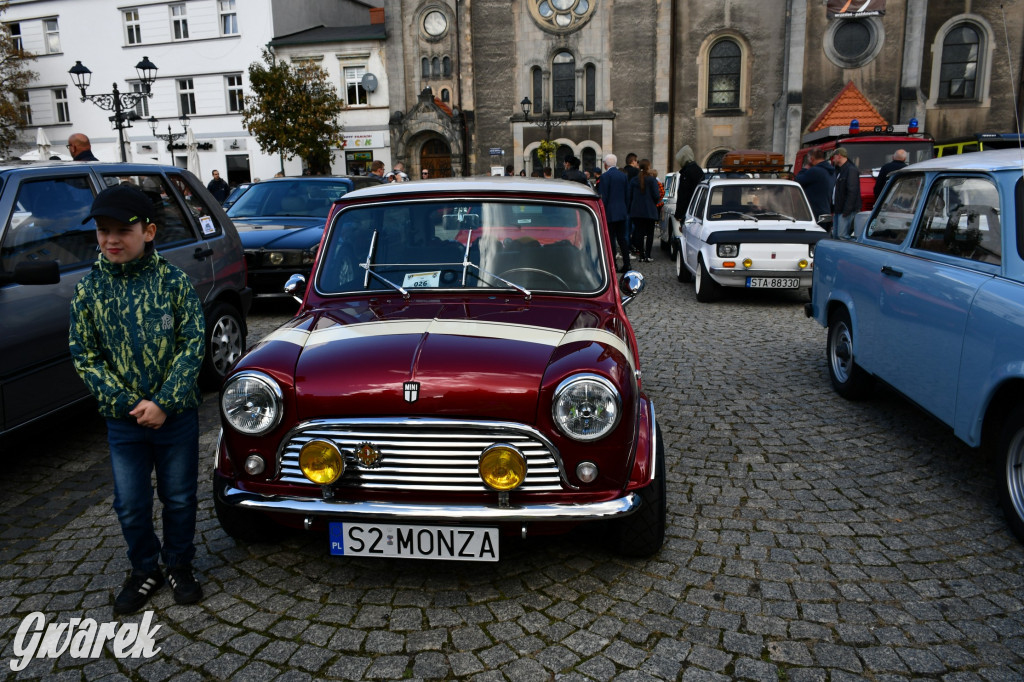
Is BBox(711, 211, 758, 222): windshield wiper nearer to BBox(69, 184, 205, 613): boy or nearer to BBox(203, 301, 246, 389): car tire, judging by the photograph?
BBox(203, 301, 246, 389): car tire

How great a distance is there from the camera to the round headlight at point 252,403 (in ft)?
9.59

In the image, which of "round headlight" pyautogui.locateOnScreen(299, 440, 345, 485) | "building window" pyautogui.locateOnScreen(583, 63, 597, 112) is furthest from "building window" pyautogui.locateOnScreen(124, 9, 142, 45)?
"round headlight" pyautogui.locateOnScreen(299, 440, 345, 485)

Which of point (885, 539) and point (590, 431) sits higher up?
point (590, 431)

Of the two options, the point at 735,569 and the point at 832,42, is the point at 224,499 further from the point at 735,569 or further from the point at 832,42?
the point at 832,42

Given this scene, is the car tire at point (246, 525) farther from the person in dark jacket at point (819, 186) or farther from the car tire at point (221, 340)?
the person in dark jacket at point (819, 186)

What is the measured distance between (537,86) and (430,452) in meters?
35.6

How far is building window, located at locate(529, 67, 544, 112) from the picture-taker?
35.8m

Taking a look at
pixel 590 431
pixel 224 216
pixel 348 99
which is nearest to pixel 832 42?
pixel 348 99

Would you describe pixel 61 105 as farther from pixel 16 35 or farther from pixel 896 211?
pixel 896 211

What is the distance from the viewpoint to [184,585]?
3105 millimetres

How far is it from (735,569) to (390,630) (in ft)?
5.13

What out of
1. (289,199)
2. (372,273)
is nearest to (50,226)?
(372,273)

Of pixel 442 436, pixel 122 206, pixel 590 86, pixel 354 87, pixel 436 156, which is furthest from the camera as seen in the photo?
pixel 354 87

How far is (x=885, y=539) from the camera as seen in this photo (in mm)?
3600
